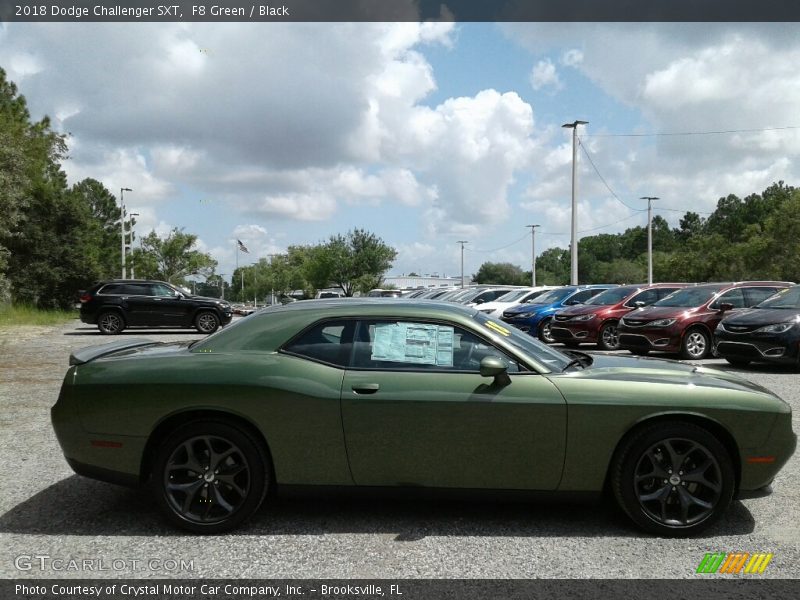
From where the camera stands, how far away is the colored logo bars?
3568 millimetres

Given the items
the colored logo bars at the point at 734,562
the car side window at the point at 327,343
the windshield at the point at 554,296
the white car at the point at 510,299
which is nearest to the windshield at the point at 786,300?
the windshield at the point at 554,296

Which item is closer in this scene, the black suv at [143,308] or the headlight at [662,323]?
the headlight at [662,323]

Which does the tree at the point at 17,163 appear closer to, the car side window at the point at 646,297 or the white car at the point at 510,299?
the white car at the point at 510,299

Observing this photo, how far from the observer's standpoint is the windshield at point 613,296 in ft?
51.9

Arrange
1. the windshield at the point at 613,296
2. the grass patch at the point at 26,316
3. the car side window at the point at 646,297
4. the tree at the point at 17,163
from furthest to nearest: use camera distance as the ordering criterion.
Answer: the grass patch at the point at 26,316
the tree at the point at 17,163
the windshield at the point at 613,296
the car side window at the point at 646,297

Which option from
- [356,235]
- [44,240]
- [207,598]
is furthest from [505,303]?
[356,235]

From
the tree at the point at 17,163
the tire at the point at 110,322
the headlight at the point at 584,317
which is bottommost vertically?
the tire at the point at 110,322

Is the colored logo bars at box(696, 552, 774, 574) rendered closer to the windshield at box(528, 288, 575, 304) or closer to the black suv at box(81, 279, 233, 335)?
the windshield at box(528, 288, 575, 304)

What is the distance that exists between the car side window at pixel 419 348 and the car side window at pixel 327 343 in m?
0.06

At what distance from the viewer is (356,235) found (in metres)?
68.3

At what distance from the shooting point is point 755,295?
13844 mm

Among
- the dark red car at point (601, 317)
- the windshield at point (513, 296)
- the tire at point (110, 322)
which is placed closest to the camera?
the dark red car at point (601, 317)

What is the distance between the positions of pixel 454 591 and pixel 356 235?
65656mm

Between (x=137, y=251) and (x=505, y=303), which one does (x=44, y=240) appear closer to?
(x=505, y=303)
